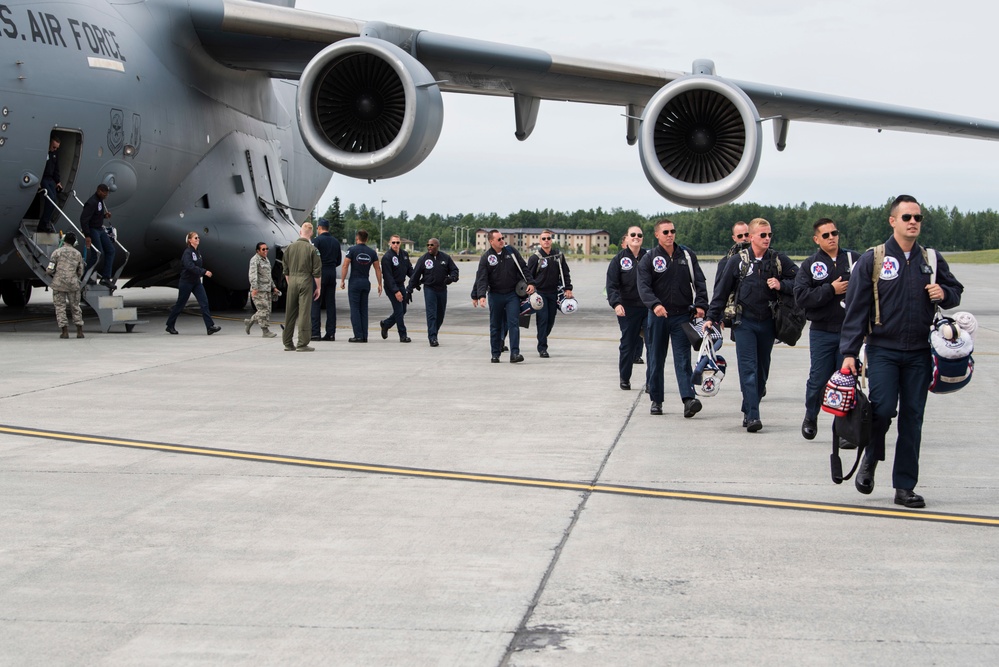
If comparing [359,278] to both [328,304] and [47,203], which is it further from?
[47,203]

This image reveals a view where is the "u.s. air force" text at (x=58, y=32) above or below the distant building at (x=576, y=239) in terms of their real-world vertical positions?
above

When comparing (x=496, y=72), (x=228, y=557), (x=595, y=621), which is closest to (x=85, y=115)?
(x=496, y=72)

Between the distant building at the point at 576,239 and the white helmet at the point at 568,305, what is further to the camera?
the distant building at the point at 576,239

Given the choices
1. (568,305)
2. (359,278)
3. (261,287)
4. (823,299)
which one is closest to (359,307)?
(359,278)

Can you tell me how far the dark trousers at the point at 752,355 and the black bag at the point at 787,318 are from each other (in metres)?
0.08

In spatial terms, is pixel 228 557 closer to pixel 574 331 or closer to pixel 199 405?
pixel 199 405

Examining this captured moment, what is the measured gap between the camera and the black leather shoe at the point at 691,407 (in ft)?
30.0

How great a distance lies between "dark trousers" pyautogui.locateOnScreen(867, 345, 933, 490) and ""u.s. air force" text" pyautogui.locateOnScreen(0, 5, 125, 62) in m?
11.6

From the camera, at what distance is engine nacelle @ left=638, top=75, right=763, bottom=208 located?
16172 millimetres

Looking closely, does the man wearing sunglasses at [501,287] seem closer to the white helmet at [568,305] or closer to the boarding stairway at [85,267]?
the white helmet at [568,305]

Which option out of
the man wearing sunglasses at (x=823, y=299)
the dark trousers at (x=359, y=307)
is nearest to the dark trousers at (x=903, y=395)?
the man wearing sunglasses at (x=823, y=299)

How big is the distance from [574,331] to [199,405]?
30.2 feet

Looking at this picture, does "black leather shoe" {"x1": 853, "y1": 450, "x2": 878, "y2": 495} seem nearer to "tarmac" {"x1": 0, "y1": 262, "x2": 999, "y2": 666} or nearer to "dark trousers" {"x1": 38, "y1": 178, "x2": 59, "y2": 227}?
"tarmac" {"x1": 0, "y1": 262, "x2": 999, "y2": 666}

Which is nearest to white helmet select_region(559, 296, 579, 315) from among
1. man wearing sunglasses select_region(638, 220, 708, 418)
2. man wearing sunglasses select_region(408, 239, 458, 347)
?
man wearing sunglasses select_region(408, 239, 458, 347)
